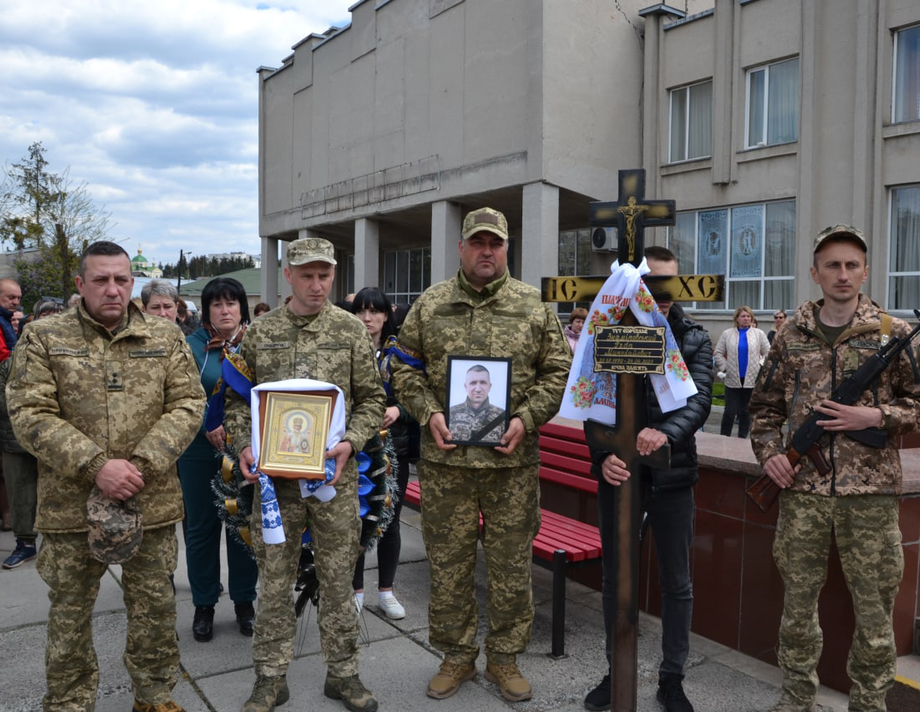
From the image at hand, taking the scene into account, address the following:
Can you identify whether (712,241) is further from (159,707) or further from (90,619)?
(90,619)

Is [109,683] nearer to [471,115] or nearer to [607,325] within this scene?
[607,325]

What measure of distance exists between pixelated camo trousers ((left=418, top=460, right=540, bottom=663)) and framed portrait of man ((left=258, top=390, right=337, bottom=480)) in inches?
26.2

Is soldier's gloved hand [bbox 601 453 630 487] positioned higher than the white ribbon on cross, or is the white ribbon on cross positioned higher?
the white ribbon on cross

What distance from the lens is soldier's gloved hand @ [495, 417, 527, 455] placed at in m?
3.82

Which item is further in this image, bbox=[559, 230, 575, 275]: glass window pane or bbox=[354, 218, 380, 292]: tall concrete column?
bbox=[354, 218, 380, 292]: tall concrete column

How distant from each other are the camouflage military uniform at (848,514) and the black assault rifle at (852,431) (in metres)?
0.04

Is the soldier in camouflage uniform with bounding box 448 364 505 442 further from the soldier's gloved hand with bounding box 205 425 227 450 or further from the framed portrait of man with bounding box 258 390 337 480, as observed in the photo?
the soldier's gloved hand with bounding box 205 425 227 450

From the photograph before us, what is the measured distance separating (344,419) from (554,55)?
1760cm

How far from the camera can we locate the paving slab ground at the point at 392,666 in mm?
3881

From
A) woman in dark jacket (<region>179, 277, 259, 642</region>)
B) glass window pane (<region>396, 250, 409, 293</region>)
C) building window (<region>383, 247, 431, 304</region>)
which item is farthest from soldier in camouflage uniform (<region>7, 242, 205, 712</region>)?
glass window pane (<region>396, 250, 409, 293</region>)

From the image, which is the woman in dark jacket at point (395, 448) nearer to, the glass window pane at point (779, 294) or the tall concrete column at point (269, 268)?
the glass window pane at point (779, 294)

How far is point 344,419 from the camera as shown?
380cm

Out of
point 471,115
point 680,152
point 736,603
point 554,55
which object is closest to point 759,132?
point 680,152

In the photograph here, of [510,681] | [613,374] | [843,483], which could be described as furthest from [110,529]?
[843,483]
